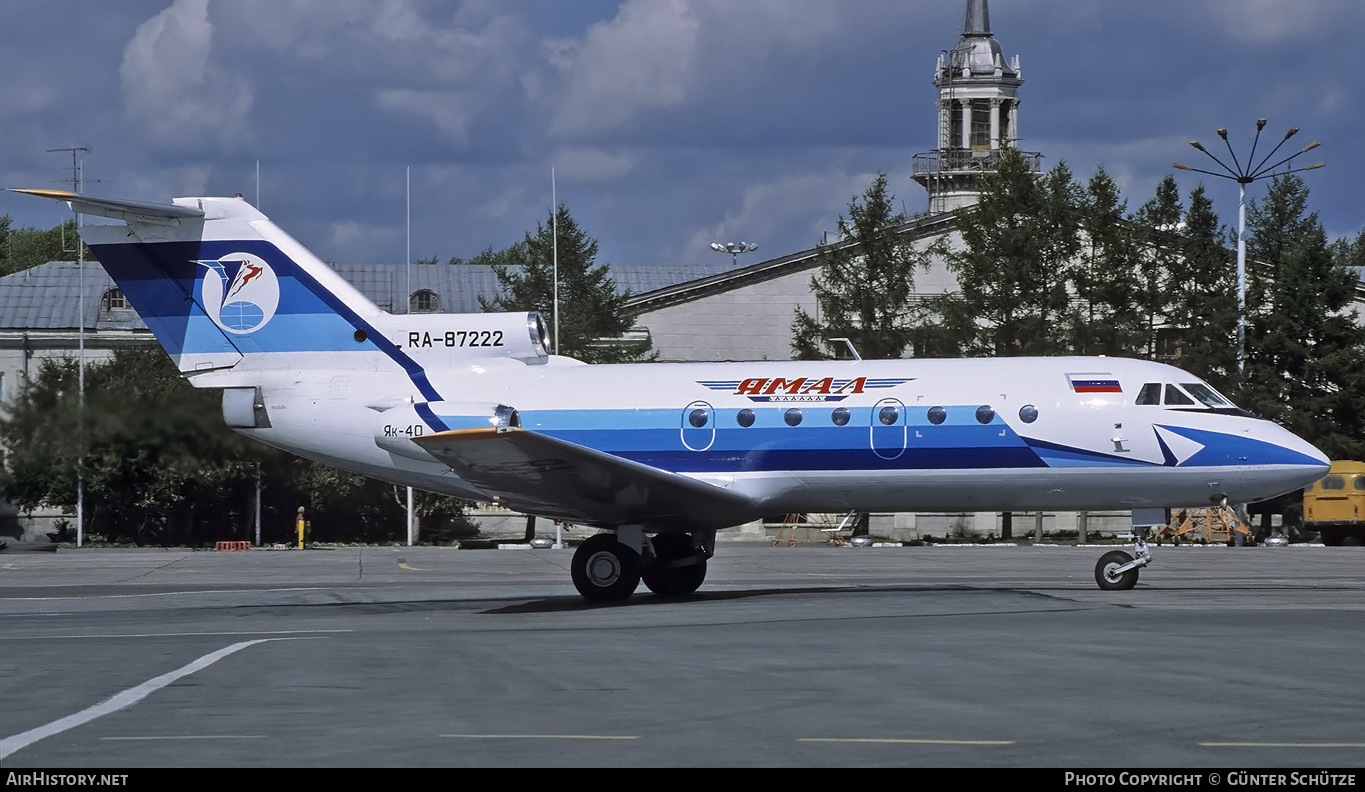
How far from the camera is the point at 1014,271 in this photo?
54719 mm

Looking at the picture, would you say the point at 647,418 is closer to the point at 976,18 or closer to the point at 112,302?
the point at 112,302

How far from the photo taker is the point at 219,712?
37.7 ft

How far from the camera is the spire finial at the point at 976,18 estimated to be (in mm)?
86438

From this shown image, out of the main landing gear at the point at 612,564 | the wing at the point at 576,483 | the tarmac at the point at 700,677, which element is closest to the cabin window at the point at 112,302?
the tarmac at the point at 700,677

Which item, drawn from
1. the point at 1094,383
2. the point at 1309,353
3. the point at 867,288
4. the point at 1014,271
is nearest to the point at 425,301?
the point at 867,288

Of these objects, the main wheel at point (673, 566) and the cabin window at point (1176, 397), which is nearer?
the cabin window at point (1176, 397)

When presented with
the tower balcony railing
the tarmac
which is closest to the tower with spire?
the tower balcony railing

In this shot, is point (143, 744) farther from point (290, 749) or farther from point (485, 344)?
point (485, 344)

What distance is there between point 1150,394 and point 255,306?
13949 millimetres

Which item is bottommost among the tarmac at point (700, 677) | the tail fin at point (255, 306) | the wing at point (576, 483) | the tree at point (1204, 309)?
the tarmac at point (700, 677)

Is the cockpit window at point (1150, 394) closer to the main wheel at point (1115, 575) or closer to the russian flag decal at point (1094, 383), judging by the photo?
the russian flag decal at point (1094, 383)

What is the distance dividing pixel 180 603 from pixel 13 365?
40.2m

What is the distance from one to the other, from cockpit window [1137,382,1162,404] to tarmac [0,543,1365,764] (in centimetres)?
283

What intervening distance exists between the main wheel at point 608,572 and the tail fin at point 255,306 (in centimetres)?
367
